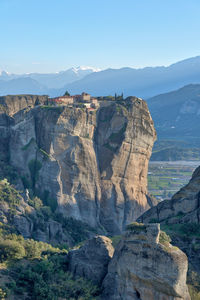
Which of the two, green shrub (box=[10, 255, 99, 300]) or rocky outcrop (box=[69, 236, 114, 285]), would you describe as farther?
rocky outcrop (box=[69, 236, 114, 285])

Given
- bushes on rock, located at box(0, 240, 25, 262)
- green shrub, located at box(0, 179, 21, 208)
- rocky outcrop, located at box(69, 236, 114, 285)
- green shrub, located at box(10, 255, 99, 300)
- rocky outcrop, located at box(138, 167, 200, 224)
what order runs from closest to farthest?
green shrub, located at box(10, 255, 99, 300), rocky outcrop, located at box(69, 236, 114, 285), bushes on rock, located at box(0, 240, 25, 262), rocky outcrop, located at box(138, 167, 200, 224), green shrub, located at box(0, 179, 21, 208)

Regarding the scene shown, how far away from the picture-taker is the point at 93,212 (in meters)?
61.9

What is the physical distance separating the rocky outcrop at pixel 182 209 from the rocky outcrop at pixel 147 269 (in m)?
13.2

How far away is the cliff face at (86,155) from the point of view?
6072cm

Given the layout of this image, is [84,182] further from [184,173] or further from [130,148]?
[184,173]

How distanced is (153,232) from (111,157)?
40715 millimetres

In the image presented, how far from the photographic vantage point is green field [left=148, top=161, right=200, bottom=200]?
362 feet


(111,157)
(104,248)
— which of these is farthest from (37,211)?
(104,248)

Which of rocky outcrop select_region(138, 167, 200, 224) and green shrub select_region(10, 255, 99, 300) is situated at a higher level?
rocky outcrop select_region(138, 167, 200, 224)

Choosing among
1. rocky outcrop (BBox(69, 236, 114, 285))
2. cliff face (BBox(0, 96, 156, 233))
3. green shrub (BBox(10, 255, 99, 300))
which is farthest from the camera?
cliff face (BBox(0, 96, 156, 233))

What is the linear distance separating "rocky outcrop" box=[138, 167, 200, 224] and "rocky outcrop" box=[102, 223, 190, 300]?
13.2 m

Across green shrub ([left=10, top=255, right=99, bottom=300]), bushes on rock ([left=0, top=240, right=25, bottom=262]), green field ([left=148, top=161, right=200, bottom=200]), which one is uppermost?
bushes on rock ([left=0, top=240, right=25, bottom=262])

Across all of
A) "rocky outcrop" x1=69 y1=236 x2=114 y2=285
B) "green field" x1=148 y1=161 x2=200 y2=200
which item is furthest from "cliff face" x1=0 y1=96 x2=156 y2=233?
"green field" x1=148 y1=161 x2=200 y2=200

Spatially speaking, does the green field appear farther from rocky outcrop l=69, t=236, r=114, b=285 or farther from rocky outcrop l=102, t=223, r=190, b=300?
rocky outcrop l=102, t=223, r=190, b=300
